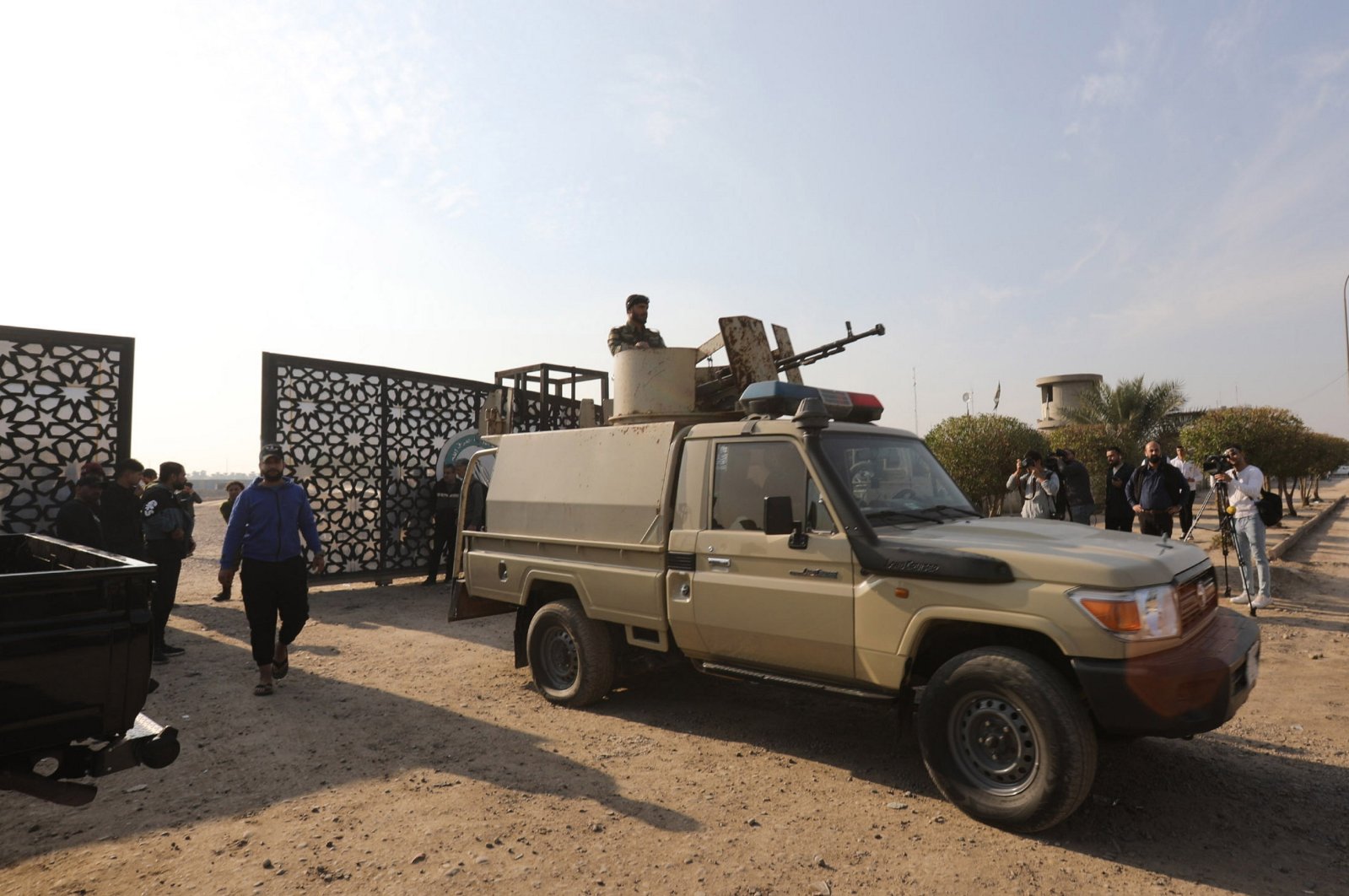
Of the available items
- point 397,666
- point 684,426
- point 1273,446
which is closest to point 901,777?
point 684,426

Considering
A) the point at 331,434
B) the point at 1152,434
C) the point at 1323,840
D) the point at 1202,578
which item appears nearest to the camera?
the point at 1323,840

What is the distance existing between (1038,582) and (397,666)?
5.93 m

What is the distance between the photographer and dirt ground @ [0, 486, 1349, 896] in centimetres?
345

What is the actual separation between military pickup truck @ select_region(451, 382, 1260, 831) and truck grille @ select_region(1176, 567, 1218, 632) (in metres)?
0.02

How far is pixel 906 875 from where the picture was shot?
343 cm

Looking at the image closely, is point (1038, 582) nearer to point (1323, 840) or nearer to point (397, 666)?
point (1323, 840)

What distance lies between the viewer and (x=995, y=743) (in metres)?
3.83

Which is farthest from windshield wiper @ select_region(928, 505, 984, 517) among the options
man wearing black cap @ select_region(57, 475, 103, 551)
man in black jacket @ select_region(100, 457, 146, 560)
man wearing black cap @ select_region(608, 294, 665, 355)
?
man in black jacket @ select_region(100, 457, 146, 560)

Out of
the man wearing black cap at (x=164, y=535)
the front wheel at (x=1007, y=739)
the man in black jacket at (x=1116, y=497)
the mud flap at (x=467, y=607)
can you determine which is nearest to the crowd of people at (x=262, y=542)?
the man wearing black cap at (x=164, y=535)

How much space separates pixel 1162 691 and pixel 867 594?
1.37m

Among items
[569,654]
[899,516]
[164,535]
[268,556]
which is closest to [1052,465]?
[899,516]

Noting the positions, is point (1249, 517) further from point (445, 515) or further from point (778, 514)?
point (445, 515)

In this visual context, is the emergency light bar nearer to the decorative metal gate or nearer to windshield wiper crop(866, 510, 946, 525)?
windshield wiper crop(866, 510, 946, 525)

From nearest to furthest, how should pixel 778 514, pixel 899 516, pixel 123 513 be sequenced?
pixel 778 514 < pixel 899 516 < pixel 123 513
